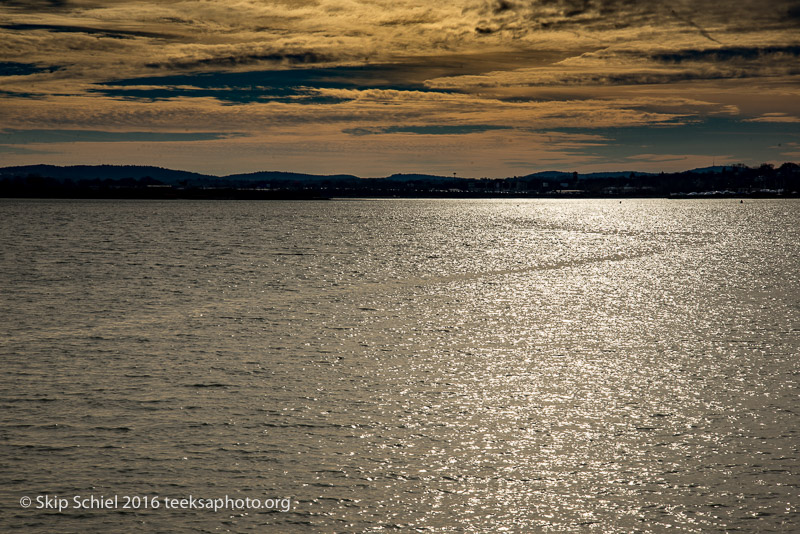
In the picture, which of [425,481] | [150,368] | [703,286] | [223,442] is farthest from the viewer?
[703,286]

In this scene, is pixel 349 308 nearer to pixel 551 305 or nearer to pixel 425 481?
pixel 551 305

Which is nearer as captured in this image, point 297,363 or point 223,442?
point 223,442

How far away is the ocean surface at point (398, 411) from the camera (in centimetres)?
1552

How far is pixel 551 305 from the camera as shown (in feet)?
163

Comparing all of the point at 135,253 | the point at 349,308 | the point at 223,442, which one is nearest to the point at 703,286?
the point at 349,308

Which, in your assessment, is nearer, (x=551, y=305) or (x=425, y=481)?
(x=425, y=481)

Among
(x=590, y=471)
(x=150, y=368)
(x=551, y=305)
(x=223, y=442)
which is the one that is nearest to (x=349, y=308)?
(x=551, y=305)

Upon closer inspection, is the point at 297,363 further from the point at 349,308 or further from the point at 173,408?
the point at 349,308

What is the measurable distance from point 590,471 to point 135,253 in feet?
261

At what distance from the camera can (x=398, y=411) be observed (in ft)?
74.6

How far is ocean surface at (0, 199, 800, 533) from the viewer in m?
15.5

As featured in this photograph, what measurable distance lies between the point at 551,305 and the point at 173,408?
105ft

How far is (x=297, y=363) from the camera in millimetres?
29797

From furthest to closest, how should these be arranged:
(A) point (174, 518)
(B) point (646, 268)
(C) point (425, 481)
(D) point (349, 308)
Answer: (B) point (646, 268) → (D) point (349, 308) → (C) point (425, 481) → (A) point (174, 518)
